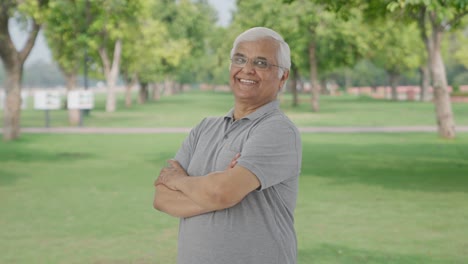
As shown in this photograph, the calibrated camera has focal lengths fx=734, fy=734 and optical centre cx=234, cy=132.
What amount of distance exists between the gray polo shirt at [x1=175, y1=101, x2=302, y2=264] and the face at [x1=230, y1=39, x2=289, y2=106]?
67mm

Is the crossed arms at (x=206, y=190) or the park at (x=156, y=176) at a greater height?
the crossed arms at (x=206, y=190)

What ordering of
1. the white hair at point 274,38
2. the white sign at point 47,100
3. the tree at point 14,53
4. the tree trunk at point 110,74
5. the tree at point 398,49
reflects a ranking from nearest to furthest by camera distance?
the white hair at point 274,38
the tree at point 14,53
the white sign at point 47,100
the tree trunk at point 110,74
the tree at point 398,49

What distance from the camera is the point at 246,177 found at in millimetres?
→ 3113

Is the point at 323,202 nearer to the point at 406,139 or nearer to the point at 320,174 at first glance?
the point at 320,174

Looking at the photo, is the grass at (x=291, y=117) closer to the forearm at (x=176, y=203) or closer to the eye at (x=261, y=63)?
the forearm at (x=176, y=203)

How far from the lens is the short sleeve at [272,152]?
3141mm

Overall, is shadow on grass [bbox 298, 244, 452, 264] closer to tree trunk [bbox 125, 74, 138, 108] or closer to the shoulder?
the shoulder

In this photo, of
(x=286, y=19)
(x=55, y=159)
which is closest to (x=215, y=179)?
(x=55, y=159)

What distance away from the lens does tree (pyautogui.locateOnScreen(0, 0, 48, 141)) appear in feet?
70.5

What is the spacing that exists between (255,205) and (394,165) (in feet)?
41.6

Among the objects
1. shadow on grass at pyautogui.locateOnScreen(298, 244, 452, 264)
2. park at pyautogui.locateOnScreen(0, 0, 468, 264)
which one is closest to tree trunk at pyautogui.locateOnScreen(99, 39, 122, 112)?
park at pyautogui.locateOnScreen(0, 0, 468, 264)

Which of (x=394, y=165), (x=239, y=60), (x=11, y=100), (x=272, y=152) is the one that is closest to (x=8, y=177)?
(x=394, y=165)

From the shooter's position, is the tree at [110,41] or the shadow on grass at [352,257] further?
the tree at [110,41]

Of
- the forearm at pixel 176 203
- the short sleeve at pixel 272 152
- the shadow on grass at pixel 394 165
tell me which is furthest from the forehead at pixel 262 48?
the shadow on grass at pixel 394 165
